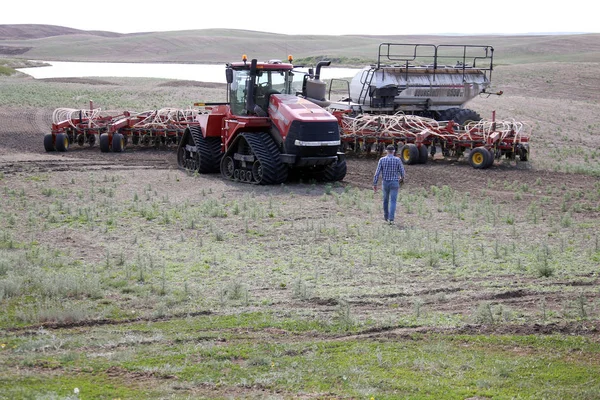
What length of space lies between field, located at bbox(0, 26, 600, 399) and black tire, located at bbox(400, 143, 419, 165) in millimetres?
1726

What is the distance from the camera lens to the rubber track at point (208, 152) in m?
20.1

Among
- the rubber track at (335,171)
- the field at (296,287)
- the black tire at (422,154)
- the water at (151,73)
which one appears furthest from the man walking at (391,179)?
the water at (151,73)

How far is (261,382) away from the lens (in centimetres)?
704

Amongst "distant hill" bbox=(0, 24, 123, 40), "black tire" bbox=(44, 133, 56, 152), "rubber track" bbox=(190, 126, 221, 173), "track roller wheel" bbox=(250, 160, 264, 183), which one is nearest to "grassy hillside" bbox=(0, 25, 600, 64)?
"distant hill" bbox=(0, 24, 123, 40)

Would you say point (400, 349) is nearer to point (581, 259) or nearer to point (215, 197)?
point (581, 259)

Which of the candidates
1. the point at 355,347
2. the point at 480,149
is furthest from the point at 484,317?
the point at 480,149

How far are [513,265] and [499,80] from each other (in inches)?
1786

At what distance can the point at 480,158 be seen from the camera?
21.1 meters

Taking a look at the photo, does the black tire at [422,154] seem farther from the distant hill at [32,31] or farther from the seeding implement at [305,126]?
the distant hill at [32,31]

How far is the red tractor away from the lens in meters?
17.8

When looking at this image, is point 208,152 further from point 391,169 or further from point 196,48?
point 196,48

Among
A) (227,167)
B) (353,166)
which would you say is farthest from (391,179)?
(353,166)

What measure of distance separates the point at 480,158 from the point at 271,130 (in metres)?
5.79

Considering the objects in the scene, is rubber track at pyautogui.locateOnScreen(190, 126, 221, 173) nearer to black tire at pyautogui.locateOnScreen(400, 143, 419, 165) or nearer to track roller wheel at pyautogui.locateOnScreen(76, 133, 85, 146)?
black tire at pyautogui.locateOnScreen(400, 143, 419, 165)
